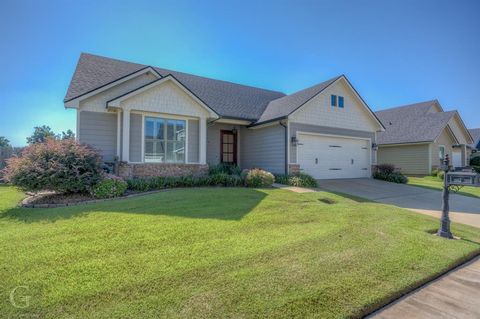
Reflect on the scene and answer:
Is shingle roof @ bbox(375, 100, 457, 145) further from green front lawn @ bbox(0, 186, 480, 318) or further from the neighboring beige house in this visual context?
green front lawn @ bbox(0, 186, 480, 318)

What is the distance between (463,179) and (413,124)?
66.8 ft

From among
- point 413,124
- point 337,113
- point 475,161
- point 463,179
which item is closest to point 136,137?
point 463,179

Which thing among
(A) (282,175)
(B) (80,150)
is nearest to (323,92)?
(A) (282,175)

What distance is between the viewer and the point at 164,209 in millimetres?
5902

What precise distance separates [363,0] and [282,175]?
8.21 metres

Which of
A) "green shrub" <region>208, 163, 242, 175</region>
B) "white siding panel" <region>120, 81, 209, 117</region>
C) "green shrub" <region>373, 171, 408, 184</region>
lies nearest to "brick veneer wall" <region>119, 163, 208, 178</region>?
"green shrub" <region>208, 163, 242, 175</region>

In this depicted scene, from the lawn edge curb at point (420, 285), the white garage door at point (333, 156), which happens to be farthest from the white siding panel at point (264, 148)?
the lawn edge curb at point (420, 285)

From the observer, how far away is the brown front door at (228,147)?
14.5 m

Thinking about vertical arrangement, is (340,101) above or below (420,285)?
above

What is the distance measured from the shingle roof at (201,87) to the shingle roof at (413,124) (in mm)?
11283

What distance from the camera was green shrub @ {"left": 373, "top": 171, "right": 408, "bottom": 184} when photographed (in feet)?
47.5

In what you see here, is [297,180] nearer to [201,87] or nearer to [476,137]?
[201,87]

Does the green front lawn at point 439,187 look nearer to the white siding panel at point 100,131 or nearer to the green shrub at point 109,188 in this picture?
the green shrub at point 109,188

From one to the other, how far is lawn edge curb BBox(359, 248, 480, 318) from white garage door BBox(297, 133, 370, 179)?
8575 millimetres
